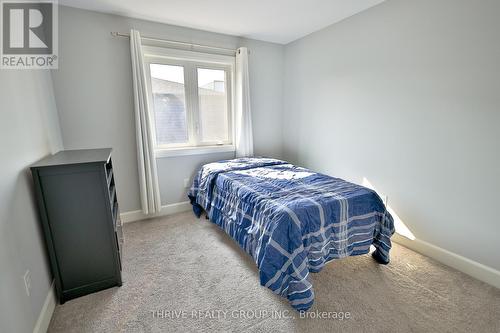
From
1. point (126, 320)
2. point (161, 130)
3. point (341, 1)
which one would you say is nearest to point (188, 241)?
point (126, 320)

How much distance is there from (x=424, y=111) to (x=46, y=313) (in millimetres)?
3299

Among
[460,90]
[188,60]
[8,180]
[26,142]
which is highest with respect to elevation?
[188,60]

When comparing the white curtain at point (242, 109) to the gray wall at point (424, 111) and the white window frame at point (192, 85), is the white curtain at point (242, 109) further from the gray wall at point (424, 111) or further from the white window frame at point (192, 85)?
the gray wall at point (424, 111)

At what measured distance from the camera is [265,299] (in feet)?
5.58

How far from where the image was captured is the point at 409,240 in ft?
7.66

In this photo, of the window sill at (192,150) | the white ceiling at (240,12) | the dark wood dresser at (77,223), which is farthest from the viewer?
the window sill at (192,150)

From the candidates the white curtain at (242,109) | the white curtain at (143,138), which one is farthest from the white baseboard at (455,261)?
the white curtain at (143,138)

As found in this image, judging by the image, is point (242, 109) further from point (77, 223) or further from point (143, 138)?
point (77, 223)

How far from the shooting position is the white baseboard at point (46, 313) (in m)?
1.38

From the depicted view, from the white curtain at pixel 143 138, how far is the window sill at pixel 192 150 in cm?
16

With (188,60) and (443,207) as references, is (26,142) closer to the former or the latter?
(188,60)

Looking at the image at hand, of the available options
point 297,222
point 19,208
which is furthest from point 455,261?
point 19,208

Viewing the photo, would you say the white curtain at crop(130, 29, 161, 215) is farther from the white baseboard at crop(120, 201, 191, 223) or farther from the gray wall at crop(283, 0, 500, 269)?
the gray wall at crop(283, 0, 500, 269)

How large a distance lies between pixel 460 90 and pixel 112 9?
3.37 meters
